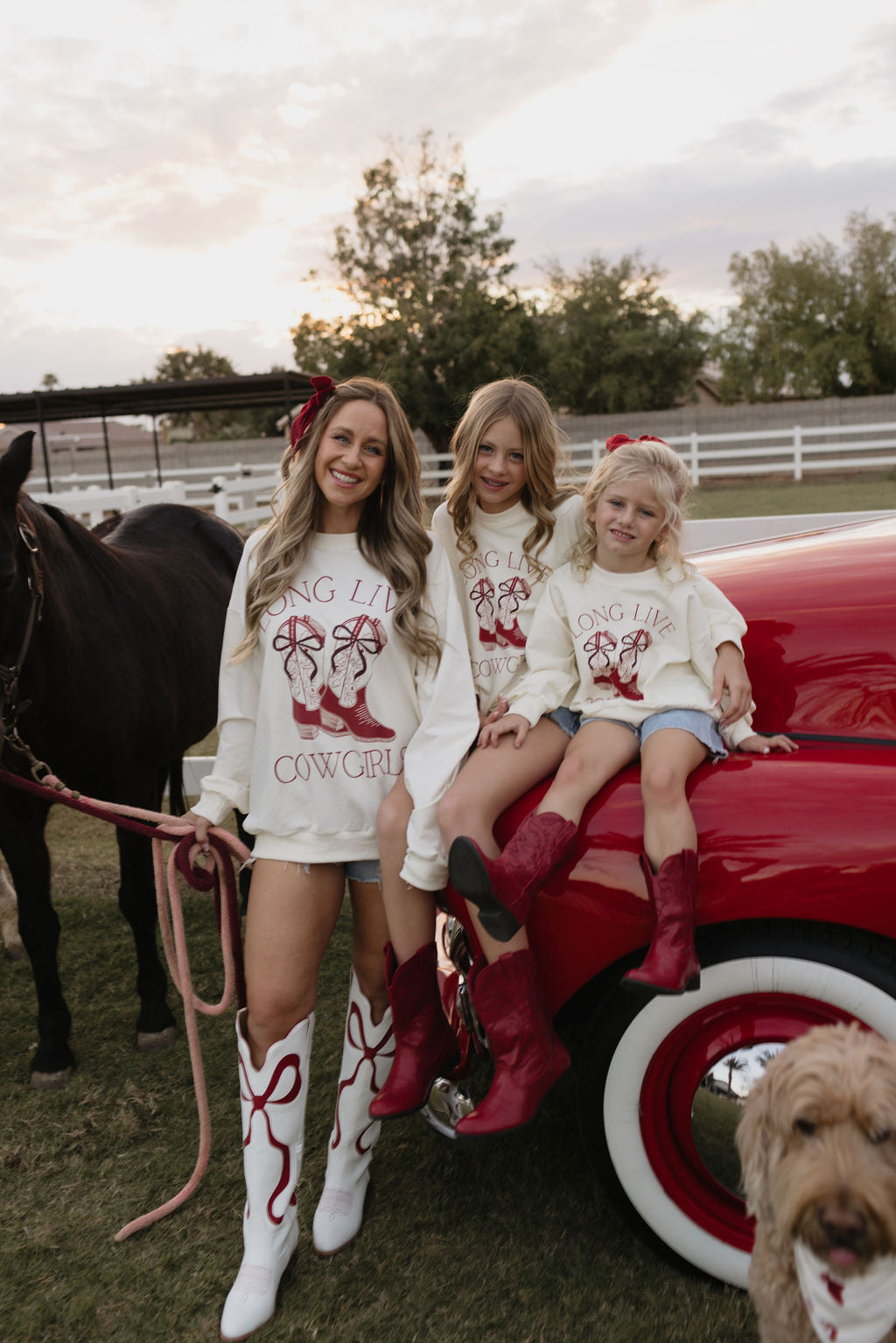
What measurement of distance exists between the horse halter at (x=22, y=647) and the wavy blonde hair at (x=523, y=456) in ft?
4.10

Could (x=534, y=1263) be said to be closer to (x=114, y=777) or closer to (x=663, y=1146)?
(x=663, y=1146)

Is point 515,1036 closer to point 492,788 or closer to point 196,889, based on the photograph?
point 492,788

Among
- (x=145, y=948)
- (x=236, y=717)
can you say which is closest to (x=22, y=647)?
(x=236, y=717)

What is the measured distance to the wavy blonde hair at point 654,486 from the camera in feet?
8.08

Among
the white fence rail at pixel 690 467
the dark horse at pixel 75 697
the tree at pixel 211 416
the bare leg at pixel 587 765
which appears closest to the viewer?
the bare leg at pixel 587 765

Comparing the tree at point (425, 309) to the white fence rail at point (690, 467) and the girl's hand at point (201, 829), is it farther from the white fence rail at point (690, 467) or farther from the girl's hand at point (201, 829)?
the girl's hand at point (201, 829)

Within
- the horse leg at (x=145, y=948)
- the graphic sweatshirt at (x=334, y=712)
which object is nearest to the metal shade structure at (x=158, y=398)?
the horse leg at (x=145, y=948)

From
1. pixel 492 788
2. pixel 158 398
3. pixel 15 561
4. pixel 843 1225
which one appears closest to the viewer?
pixel 843 1225

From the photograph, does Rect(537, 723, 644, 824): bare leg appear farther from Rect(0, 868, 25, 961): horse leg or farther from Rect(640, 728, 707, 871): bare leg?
Rect(0, 868, 25, 961): horse leg

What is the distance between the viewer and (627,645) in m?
2.41

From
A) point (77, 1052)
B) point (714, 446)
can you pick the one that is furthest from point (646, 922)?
point (714, 446)

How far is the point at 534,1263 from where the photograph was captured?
2264 mm

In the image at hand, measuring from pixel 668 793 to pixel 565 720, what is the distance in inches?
17.2

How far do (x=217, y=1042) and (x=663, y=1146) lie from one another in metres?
1.78
